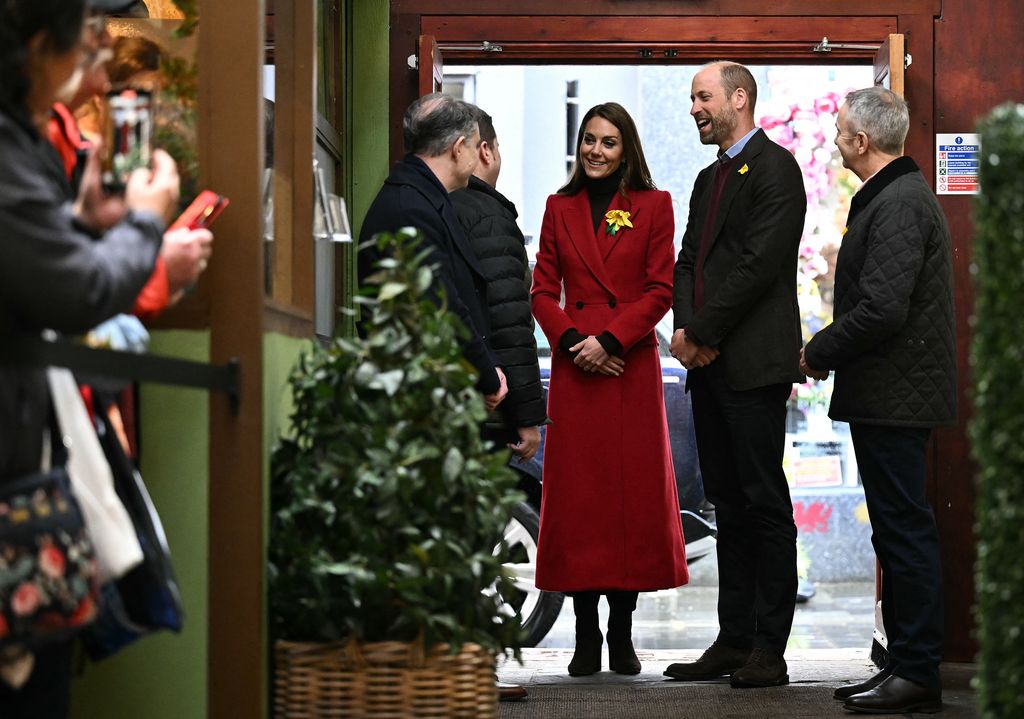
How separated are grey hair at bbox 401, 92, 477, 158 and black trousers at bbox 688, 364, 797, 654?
1.08 m

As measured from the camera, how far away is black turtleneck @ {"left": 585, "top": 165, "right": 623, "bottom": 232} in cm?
461

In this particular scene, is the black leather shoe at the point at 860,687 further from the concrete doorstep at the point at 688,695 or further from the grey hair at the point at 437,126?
the grey hair at the point at 437,126

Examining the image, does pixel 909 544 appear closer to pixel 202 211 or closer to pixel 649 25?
pixel 649 25

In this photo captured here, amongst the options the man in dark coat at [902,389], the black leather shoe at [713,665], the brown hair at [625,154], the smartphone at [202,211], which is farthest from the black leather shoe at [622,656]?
the smartphone at [202,211]

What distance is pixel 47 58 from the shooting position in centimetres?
182

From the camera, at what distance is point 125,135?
2.56 metres

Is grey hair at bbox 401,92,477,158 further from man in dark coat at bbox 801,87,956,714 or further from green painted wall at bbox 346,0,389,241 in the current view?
man in dark coat at bbox 801,87,956,714

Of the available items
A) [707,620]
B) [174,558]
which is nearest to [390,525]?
[174,558]

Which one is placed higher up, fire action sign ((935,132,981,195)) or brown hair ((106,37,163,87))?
fire action sign ((935,132,981,195))

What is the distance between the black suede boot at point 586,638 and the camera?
4504mm

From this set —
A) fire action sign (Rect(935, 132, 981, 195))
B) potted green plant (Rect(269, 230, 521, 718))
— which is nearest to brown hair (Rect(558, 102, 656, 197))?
fire action sign (Rect(935, 132, 981, 195))

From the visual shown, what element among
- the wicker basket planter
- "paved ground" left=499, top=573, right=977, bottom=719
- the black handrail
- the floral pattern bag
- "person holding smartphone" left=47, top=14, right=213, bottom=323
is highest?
"person holding smartphone" left=47, top=14, right=213, bottom=323

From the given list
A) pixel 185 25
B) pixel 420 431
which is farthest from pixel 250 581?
pixel 185 25

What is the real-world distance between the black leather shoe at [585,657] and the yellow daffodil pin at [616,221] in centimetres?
132
